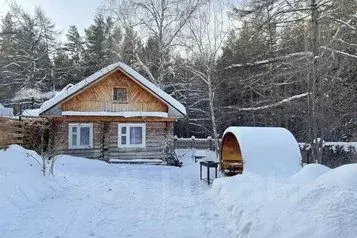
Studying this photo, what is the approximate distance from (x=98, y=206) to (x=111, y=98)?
1435cm

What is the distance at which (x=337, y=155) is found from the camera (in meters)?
24.8

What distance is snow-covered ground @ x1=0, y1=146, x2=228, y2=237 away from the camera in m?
7.86

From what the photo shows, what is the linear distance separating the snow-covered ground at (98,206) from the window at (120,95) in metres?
8.58

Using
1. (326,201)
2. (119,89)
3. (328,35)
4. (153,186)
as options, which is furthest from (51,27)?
(326,201)

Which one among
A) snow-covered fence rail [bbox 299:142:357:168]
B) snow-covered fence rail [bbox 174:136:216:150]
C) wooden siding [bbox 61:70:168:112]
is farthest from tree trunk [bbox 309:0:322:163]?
snow-covered fence rail [bbox 174:136:216:150]

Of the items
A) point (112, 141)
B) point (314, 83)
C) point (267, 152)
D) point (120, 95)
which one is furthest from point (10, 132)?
point (314, 83)

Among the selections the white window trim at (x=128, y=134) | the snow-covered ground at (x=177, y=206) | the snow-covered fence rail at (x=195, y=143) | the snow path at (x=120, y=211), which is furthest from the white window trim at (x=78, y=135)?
the snow-covered fence rail at (x=195, y=143)

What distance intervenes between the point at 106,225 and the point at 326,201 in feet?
13.7

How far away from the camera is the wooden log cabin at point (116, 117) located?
2339 centimetres

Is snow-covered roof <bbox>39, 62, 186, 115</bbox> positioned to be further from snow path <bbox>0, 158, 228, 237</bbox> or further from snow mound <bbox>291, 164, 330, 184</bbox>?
snow mound <bbox>291, 164, 330, 184</bbox>

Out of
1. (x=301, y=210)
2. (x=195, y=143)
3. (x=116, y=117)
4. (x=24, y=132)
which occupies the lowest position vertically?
(x=301, y=210)

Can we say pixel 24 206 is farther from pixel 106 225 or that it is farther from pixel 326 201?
pixel 326 201

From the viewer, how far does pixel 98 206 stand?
33.7ft

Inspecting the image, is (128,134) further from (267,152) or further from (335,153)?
(335,153)
